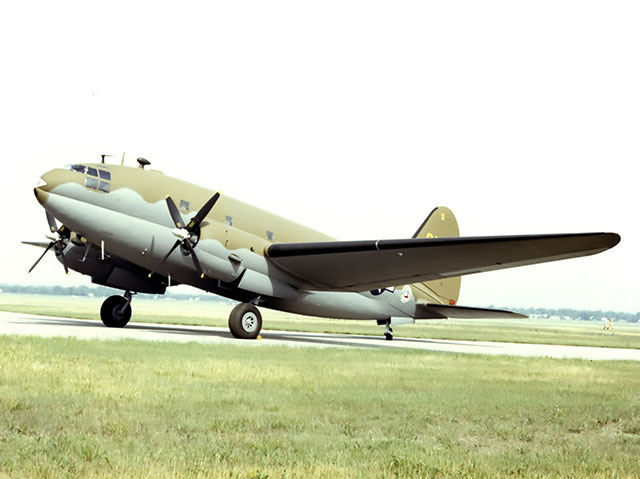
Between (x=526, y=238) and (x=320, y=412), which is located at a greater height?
(x=526, y=238)

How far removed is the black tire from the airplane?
2.55m

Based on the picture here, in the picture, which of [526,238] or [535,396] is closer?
[535,396]

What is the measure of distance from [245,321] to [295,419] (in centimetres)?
1536

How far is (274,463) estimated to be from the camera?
20.9 feet

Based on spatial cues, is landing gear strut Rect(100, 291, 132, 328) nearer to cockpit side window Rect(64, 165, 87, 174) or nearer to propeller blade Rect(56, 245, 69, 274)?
propeller blade Rect(56, 245, 69, 274)

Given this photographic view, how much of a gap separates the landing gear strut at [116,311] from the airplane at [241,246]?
2.55m

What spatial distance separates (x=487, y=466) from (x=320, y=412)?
10.3ft

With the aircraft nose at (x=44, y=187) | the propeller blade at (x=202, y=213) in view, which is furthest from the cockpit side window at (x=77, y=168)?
the propeller blade at (x=202, y=213)

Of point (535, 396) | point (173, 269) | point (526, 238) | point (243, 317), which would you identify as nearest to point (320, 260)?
point (243, 317)

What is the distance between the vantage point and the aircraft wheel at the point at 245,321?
923 inches

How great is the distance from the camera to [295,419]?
849 cm

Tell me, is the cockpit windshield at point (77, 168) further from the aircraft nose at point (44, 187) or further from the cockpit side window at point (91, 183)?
the aircraft nose at point (44, 187)

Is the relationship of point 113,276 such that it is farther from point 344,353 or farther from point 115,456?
point 115,456

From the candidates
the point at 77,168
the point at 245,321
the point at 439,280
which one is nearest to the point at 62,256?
the point at 77,168
